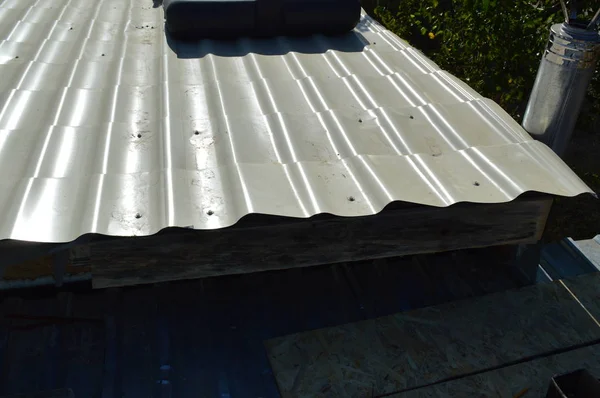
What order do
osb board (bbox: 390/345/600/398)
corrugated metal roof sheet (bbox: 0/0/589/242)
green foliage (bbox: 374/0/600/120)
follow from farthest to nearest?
green foliage (bbox: 374/0/600/120) → osb board (bbox: 390/345/600/398) → corrugated metal roof sheet (bbox: 0/0/589/242)

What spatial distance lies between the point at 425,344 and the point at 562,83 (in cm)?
161

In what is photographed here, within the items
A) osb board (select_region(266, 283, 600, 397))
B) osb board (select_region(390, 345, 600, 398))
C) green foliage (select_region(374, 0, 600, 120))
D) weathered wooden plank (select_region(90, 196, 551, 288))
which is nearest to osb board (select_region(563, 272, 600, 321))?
osb board (select_region(266, 283, 600, 397))

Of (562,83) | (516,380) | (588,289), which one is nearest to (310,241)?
(516,380)

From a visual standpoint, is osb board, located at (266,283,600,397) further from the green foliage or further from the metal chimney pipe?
the green foliage

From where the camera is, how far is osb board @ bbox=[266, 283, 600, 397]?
114 inches

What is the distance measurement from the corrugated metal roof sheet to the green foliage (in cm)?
215

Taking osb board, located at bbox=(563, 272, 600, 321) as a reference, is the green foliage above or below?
above

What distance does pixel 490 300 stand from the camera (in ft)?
11.3

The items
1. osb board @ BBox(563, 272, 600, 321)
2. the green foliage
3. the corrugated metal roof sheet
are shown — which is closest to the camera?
the corrugated metal roof sheet

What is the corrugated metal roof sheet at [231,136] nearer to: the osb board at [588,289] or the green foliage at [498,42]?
the osb board at [588,289]

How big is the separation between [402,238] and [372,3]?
828 cm

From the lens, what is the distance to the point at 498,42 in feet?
19.5

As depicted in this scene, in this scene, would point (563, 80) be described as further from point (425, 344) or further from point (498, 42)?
point (498, 42)

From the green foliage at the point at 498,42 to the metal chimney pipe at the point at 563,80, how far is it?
2.67 m
